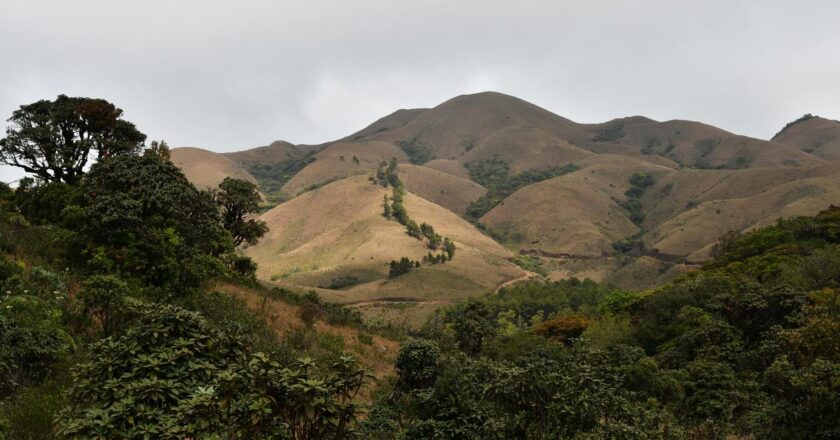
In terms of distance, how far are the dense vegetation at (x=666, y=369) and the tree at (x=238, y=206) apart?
1665cm

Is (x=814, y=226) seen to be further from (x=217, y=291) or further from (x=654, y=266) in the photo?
(x=654, y=266)

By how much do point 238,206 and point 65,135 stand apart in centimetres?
1176

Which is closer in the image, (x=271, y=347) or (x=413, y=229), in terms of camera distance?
(x=271, y=347)

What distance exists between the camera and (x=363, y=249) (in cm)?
11706

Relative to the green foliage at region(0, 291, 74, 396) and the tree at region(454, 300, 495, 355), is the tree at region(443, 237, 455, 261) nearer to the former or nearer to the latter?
the tree at region(454, 300, 495, 355)

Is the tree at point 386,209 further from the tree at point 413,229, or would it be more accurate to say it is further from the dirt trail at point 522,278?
the dirt trail at point 522,278

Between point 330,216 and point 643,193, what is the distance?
114 m

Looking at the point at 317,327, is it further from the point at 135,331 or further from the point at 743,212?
the point at 743,212

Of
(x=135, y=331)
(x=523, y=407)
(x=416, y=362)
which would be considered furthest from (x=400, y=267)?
(x=135, y=331)

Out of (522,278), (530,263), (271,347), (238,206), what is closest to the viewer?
(271,347)

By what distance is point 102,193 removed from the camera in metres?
21.7

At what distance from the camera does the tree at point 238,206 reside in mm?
35562

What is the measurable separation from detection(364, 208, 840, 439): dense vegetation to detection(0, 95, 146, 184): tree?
25117mm

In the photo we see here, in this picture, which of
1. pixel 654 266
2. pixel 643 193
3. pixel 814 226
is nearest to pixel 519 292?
pixel 654 266
